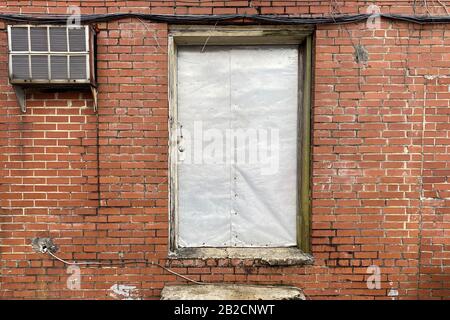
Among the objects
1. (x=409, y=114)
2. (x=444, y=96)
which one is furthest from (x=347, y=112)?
(x=444, y=96)

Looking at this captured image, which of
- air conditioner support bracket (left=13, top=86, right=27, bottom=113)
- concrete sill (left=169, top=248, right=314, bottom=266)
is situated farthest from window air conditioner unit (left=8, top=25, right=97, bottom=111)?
concrete sill (left=169, top=248, right=314, bottom=266)

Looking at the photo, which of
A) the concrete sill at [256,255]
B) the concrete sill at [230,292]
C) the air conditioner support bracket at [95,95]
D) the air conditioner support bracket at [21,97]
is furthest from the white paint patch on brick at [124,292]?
the air conditioner support bracket at [21,97]

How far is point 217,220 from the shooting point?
133 inches

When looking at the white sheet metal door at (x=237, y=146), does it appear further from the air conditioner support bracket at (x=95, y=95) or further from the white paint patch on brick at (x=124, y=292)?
the air conditioner support bracket at (x=95, y=95)

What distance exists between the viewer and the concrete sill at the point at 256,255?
3154mm

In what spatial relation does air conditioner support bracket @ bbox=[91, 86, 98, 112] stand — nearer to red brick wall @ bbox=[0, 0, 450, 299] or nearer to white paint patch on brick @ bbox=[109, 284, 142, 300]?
red brick wall @ bbox=[0, 0, 450, 299]

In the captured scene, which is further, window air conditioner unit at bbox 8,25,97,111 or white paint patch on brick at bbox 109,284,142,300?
white paint patch on brick at bbox 109,284,142,300

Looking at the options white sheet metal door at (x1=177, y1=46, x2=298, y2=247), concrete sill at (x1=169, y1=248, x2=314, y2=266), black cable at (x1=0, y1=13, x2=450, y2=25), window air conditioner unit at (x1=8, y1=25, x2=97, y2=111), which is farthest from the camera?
white sheet metal door at (x1=177, y1=46, x2=298, y2=247)

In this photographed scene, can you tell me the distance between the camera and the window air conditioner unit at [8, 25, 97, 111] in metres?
2.89

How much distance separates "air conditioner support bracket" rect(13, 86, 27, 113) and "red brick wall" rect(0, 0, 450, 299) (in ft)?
0.24

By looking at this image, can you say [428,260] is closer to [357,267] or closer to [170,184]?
[357,267]

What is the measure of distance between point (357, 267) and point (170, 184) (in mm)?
1994

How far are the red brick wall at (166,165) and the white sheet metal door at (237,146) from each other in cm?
28

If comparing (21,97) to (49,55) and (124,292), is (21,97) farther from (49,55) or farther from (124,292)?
(124,292)
